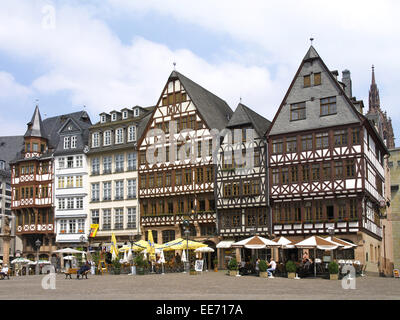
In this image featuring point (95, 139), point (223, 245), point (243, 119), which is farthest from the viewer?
point (95, 139)

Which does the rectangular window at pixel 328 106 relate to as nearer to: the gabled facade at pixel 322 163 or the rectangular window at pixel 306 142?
the gabled facade at pixel 322 163

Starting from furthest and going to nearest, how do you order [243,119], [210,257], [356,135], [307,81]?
[210,257], [243,119], [307,81], [356,135]

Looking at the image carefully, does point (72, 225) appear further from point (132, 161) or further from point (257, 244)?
point (257, 244)

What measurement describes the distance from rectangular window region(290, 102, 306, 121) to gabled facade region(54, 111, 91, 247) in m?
22.1

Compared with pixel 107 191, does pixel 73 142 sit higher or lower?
higher

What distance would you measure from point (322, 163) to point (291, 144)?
304cm

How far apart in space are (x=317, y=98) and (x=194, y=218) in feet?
46.8

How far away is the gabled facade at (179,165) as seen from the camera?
48.2 m

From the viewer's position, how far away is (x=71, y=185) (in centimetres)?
5628

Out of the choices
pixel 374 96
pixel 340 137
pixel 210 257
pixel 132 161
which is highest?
pixel 374 96

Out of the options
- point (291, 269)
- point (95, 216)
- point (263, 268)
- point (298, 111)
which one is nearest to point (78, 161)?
point (95, 216)

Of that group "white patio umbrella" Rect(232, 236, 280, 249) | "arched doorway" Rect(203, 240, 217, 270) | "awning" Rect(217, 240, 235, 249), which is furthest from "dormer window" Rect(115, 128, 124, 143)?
"white patio umbrella" Rect(232, 236, 280, 249)
